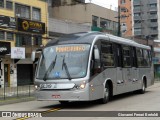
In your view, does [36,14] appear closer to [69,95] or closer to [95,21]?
[95,21]

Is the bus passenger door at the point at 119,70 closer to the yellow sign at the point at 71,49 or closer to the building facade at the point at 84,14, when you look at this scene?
the yellow sign at the point at 71,49

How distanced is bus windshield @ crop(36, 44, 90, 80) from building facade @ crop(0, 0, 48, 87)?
19798mm

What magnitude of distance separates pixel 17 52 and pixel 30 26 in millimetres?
3910

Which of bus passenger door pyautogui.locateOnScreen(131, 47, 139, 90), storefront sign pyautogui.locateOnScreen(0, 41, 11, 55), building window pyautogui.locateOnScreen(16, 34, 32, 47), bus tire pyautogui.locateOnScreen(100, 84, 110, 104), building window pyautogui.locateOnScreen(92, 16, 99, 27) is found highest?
building window pyautogui.locateOnScreen(92, 16, 99, 27)

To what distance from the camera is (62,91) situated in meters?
15.8

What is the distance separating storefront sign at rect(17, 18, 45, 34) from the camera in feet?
133

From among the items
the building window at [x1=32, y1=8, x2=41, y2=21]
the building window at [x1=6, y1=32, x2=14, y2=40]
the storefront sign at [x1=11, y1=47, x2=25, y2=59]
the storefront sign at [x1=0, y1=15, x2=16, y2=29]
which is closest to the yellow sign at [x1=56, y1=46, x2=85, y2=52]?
the storefront sign at [x1=0, y1=15, x2=16, y2=29]

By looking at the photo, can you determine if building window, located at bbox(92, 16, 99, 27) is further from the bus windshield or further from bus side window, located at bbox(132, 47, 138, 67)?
the bus windshield

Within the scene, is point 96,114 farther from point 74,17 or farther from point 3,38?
point 74,17

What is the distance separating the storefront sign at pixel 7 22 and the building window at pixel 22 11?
1.60m

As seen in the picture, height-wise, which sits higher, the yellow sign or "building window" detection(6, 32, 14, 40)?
"building window" detection(6, 32, 14, 40)

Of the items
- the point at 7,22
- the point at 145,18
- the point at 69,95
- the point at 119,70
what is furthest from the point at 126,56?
the point at 145,18

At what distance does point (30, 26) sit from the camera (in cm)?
4219

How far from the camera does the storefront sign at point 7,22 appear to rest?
37906 mm
